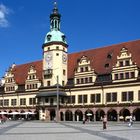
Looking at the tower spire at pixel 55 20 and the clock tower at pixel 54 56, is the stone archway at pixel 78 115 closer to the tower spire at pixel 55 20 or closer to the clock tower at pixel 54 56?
the clock tower at pixel 54 56

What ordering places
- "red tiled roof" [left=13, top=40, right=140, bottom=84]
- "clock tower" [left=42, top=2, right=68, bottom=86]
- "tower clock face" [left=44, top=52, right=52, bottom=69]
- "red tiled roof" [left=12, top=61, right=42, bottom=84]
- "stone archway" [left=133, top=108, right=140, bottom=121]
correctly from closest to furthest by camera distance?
"stone archway" [left=133, top=108, right=140, bottom=121], "red tiled roof" [left=13, top=40, right=140, bottom=84], "clock tower" [left=42, top=2, right=68, bottom=86], "tower clock face" [left=44, top=52, right=52, bottom=69], "red tiled roof" [left=12, top=61, right=42, bottom=84]

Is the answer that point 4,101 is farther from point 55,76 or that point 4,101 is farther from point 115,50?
point 115,50

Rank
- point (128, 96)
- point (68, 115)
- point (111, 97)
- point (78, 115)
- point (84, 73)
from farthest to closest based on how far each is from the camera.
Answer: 1. point (68, 115)
2. point (78, 115)
3. point (84, 73)
4. point (111, 97)
5. point (128, 96)

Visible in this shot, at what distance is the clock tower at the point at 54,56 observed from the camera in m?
74.8

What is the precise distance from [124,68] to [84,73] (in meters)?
9.68

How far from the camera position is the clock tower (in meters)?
74.8

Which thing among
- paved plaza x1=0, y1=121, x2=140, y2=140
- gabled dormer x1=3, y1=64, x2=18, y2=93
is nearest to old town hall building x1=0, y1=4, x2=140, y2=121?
gabled dormer x1=3, y1=64, x2=18, y2=93

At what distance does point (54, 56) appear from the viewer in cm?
7488

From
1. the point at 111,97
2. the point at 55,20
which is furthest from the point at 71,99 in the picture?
the point at 55,20

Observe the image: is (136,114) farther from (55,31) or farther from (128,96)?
(55,31)

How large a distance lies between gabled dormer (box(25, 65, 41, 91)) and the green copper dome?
8572mm

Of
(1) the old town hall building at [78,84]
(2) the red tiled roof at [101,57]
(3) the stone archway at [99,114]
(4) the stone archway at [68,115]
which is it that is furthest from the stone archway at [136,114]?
(4) the stone archway at [68,115]

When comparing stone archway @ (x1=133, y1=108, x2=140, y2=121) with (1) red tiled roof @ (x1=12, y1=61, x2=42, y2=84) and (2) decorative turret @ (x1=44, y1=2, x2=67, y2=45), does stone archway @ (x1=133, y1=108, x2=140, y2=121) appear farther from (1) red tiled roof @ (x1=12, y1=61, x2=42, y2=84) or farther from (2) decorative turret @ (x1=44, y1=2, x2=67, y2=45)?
(1) red tiled roof @ (x1=12, y1=61, x2=42, y2=84)

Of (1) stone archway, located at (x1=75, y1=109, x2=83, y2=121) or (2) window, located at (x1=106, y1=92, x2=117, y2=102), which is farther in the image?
(1) stone archway, located at (x1=75, y1=109, x2=83, y2=121)
